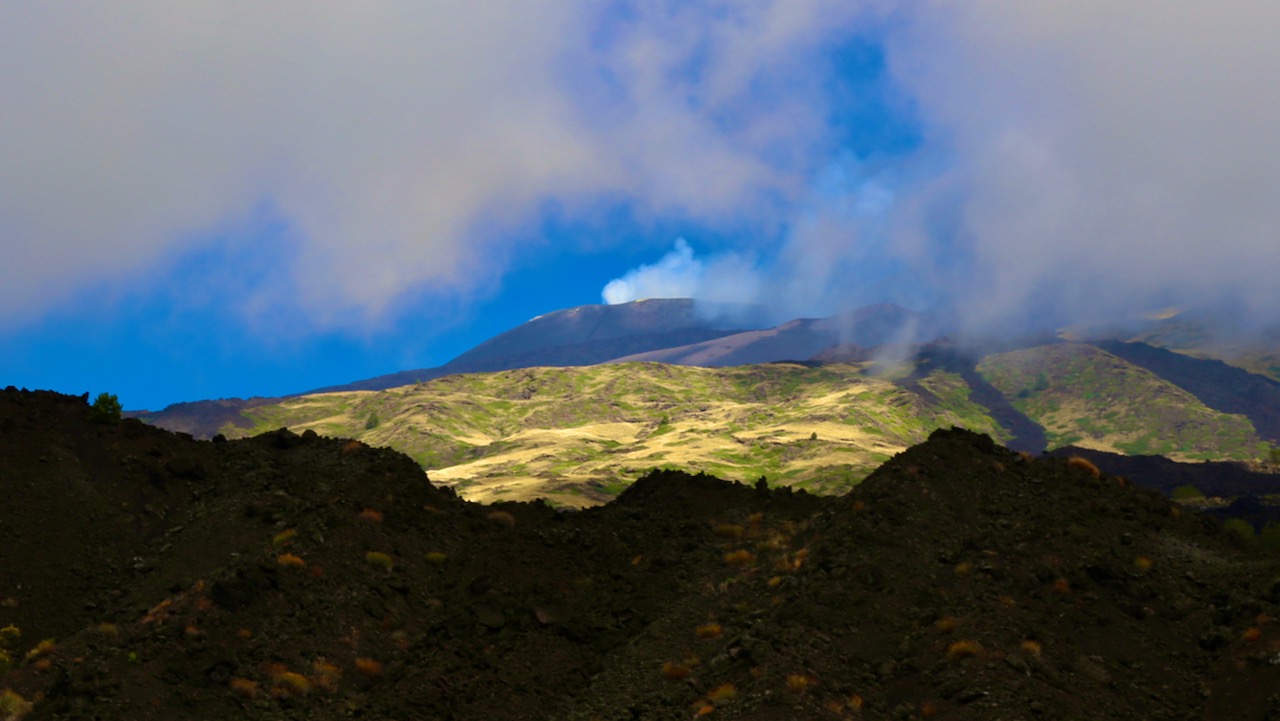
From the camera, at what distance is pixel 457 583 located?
41375 mm

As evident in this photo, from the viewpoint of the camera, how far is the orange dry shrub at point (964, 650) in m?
30.1

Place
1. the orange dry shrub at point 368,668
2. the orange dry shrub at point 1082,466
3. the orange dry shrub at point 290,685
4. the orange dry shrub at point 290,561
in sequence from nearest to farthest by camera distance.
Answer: the orange dry shrub at point 290,685
the orange dry shrub at point 368,668
the orange dry shrub at point 290,561
the orange dry shrub at point 1082,466

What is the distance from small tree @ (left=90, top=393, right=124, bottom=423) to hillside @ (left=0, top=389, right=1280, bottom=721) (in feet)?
2.58

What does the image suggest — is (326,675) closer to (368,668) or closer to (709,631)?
(368,668)

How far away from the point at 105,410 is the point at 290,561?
20.2 meters

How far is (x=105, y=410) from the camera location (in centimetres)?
5091

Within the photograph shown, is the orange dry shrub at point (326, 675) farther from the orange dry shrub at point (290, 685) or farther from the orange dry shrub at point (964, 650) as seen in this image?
the orange dry shrub at point (964, 650)

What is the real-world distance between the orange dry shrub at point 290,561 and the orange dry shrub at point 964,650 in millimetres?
26027

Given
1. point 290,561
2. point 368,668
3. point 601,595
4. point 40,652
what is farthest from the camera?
point 601,595

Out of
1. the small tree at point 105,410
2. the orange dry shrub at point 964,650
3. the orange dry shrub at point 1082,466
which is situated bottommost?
the orange dry shrub at point 964,650

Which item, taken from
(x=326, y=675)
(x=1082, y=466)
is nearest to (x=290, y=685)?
(x=326, y=675)

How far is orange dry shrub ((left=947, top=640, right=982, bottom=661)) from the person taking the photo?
98.7 feet

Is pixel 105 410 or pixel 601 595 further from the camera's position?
pixel 105 410

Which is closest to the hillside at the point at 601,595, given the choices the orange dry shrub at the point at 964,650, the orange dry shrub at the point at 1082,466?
the orange dry shrub at the point at 964,650
